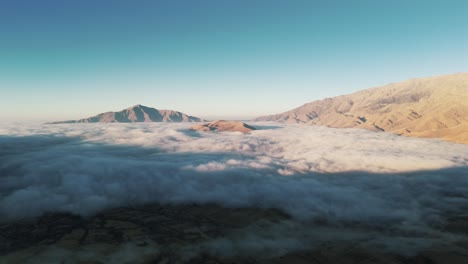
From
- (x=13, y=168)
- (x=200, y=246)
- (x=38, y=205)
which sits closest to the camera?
(x=200, y=246)

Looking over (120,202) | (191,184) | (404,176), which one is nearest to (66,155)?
(120,202)

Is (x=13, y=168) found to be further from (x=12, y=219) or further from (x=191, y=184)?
(x=191, y=184)

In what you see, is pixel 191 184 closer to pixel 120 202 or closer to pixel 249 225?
pixel 120 202

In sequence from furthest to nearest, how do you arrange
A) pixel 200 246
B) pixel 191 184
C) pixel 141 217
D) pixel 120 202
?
pixel 191 184 → pixel 120 202 → pixel 141 217 → pixel 200 246

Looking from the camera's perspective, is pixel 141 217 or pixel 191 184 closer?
pixel 141 217

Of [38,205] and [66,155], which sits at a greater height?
[66,155]

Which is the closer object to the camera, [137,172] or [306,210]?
[306,210]

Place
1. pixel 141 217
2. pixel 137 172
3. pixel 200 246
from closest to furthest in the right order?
pixel 200 246
pixel 141 217
pixel 137 172

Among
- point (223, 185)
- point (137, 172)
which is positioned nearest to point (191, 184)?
point (223, 185)

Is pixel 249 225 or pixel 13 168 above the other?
pixel 13 168
